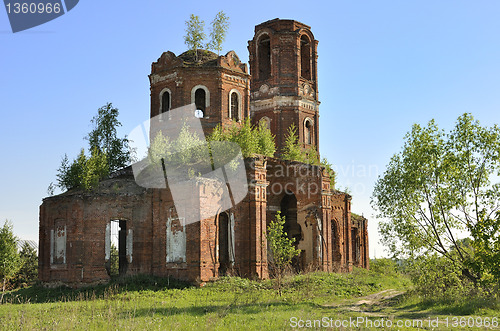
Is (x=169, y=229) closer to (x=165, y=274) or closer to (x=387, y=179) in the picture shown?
(x=165, y=274)

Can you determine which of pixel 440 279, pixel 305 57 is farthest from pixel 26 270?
pixel 440 279

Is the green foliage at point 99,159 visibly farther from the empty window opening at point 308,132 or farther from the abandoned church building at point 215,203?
the empty window opening at point 308,132

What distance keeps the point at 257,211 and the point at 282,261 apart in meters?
3.37

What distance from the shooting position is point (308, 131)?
3250 cm

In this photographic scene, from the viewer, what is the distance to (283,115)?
3169cm

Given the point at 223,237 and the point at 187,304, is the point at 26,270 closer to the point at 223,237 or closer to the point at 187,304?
the point at 223,237

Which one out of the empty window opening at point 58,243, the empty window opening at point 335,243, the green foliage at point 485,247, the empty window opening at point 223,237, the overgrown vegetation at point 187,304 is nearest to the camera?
the overgrown vegetation at point 187,304

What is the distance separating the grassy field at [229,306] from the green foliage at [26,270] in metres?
8.21

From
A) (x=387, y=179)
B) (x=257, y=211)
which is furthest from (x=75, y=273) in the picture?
(x=387, y=179)

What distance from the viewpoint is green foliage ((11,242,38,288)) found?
29719 millimetres

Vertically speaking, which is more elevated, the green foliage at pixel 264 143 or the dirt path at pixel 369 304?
the green foliage at pixel 264 143

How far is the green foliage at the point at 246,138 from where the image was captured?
23.4m

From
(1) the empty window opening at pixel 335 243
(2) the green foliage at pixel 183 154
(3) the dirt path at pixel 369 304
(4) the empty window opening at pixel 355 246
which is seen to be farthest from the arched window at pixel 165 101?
(4) the empty window opening at pixel 355 246

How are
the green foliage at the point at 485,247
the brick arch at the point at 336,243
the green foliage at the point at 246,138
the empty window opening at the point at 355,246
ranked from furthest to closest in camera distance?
the empty window opening at the point at 355,246, the brick arch at the point at 336,243, the green foliage at the point at 246,138, the green foliage at the point at 485,247
